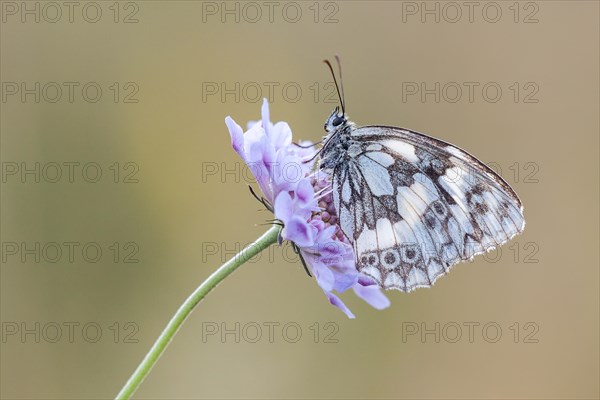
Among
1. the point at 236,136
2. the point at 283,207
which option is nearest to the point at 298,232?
the point at 283,207

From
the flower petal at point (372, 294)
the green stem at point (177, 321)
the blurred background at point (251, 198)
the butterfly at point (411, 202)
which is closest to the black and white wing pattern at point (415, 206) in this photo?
the butterfly at point (411, 202)

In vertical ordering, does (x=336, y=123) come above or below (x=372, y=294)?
above

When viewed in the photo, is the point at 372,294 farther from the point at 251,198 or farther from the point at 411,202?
the point at 251,198

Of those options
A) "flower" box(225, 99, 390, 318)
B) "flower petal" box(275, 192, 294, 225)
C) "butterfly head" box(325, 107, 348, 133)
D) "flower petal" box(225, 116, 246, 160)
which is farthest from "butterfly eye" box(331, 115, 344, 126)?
"flower petal" box(275, 192, 294, 225)

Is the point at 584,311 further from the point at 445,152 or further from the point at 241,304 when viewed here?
the point at 445,152

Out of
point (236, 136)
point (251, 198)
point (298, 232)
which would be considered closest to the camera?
point (298, 232)

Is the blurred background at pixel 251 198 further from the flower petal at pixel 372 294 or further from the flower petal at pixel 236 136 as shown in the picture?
the flower petal at pixel 236 136

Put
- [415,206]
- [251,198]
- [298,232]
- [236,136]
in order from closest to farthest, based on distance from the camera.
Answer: [298,232]
[236,136]
[415,206]
[251,198]

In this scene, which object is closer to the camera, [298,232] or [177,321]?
[177,321]

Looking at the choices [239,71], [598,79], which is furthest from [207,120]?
[598,79]
